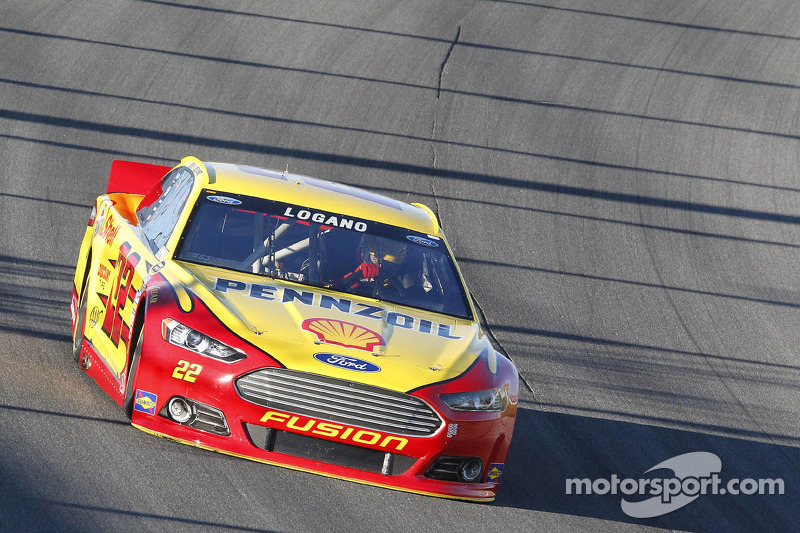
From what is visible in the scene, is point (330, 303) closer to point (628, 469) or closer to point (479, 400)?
point (479, 400)

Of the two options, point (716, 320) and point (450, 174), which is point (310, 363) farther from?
point (450, 174)

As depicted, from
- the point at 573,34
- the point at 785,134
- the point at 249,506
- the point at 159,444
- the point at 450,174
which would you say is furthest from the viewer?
the point at 573,34

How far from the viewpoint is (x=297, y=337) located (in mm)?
6098

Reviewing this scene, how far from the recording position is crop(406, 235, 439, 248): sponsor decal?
7.55 meters

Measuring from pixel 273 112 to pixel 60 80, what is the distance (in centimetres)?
283

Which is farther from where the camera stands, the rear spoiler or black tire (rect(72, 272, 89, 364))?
the rear spoiler

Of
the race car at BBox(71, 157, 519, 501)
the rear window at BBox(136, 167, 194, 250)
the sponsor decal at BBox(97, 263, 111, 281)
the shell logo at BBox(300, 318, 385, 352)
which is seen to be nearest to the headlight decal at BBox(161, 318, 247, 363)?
the race car at BBox(71, 157, 519, 501)

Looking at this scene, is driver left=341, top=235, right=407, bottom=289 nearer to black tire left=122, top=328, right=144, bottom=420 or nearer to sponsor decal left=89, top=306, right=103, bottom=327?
black tire left=122, top=328, right=144, bottom=420


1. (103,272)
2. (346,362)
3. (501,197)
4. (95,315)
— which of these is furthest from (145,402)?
(501,197)

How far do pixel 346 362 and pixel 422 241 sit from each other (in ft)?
5.87

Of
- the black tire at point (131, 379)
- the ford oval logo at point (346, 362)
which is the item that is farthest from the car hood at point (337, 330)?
the black tire at point (131, 379)

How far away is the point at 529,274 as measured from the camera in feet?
37.4

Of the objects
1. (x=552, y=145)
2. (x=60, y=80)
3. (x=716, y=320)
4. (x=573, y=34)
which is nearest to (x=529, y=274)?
(x=716, y=320)

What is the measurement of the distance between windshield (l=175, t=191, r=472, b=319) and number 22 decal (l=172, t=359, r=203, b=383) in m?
1.08
